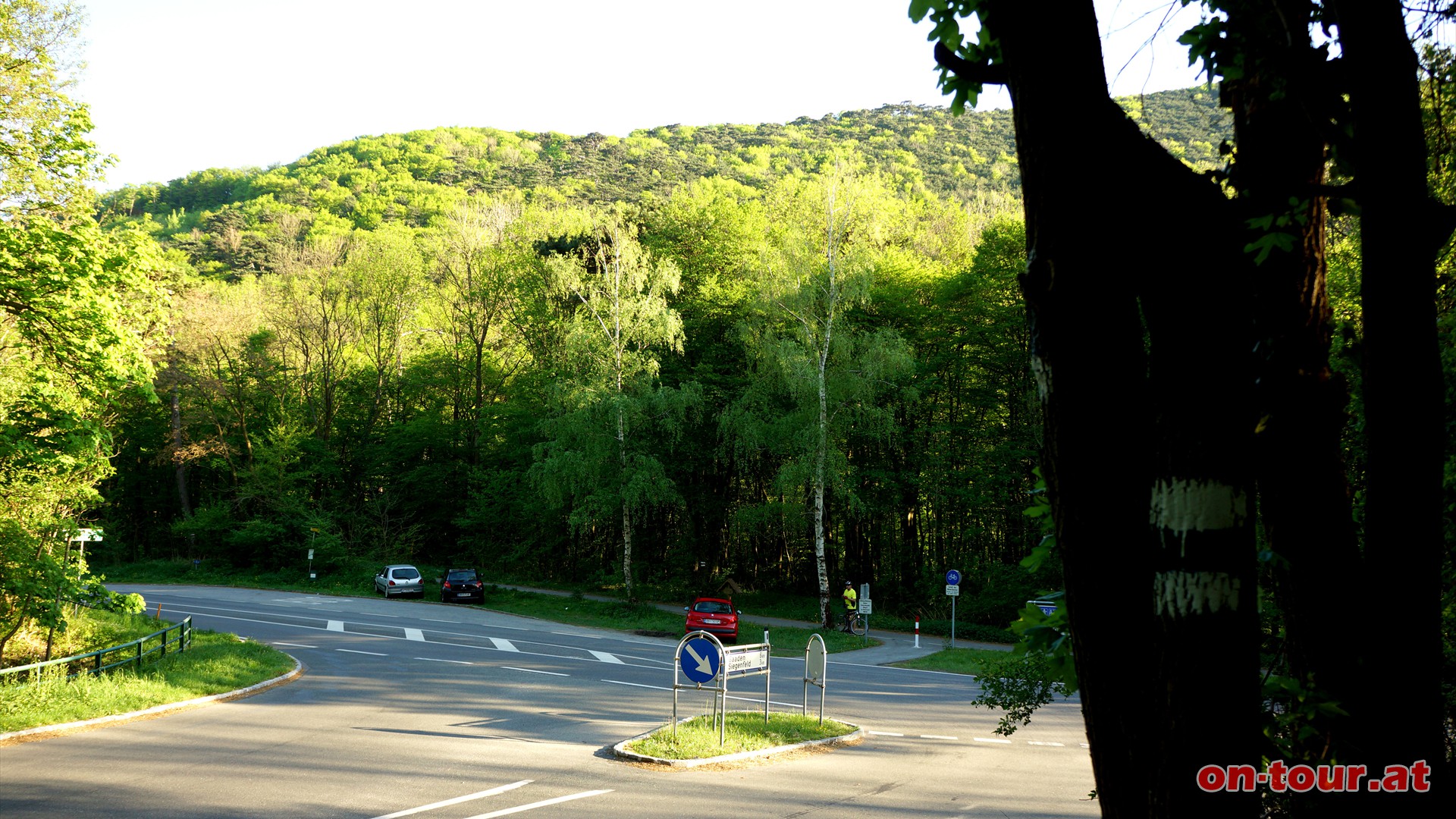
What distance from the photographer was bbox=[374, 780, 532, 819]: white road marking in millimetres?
9328

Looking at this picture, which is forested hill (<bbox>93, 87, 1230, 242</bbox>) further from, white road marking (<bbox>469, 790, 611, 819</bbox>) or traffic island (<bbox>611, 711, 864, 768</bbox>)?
white road marking (<bbox>469, 790, 611, 819</bbox>)

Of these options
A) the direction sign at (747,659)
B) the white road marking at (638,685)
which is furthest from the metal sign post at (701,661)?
the white road marking at (638,685)

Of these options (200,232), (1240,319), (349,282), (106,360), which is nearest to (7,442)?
(106,360)

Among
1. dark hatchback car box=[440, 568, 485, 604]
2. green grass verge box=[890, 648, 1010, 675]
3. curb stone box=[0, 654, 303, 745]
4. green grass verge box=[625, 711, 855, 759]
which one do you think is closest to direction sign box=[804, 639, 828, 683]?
green grass verge box=[625, 711, 855, 759]

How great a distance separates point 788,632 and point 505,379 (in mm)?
25897

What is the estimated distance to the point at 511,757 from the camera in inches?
479

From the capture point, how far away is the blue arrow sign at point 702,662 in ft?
43.4

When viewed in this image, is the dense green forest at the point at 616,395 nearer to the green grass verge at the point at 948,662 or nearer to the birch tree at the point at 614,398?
the birch tree at the point at 614,398

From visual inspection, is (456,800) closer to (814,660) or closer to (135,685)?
(814,660)

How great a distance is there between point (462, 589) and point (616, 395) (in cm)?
1000

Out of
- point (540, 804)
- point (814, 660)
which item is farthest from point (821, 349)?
point (540, 804)

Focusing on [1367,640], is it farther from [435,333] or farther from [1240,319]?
[435,333]

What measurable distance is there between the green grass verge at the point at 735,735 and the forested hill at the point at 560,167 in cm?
4397

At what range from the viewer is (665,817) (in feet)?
31.3
